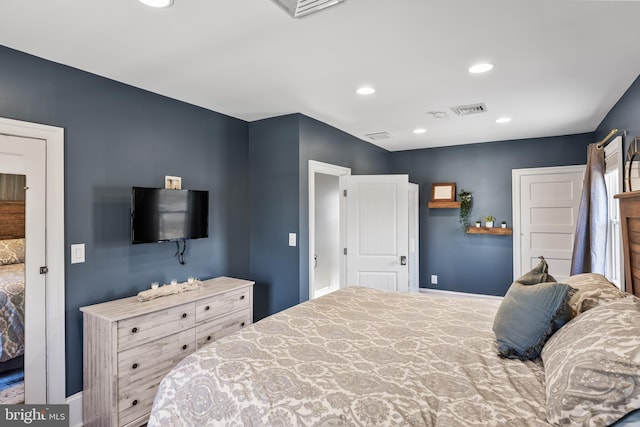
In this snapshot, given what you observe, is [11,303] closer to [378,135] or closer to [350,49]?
[350,49]

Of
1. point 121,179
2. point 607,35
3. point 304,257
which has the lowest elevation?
point 304,257

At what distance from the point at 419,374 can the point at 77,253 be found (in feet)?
7.89

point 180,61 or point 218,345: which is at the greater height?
point 180,61

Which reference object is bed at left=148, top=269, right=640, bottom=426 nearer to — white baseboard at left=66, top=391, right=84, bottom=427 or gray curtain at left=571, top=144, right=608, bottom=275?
gray curtain at left=571, top=144, right=608, bottom=275

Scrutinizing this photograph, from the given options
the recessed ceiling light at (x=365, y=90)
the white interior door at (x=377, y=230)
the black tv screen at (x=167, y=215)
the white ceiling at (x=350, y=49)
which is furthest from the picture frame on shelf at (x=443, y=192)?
the black tv screen at (x=167, y=215)

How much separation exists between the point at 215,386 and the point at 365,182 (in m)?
3.24

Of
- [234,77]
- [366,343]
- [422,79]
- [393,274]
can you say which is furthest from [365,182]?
[366,343]

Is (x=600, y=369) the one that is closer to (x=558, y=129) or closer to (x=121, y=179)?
(x=121, y=179)

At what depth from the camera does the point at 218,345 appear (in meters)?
1.66

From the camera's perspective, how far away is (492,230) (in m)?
4.91

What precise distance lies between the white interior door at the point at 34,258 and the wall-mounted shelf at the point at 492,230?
4920mm

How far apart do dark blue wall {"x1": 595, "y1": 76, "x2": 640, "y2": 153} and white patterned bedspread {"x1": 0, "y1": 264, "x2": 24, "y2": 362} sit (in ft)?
14.6

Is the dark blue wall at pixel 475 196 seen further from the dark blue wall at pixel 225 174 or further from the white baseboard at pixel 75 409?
the white baseboard at pixel 75 409

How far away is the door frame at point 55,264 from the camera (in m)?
2.31
